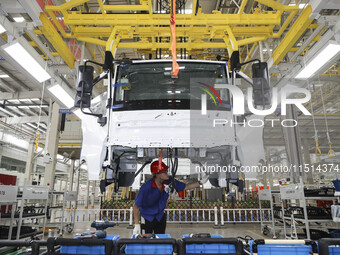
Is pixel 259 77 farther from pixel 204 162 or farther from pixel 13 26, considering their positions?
pixel 13 26

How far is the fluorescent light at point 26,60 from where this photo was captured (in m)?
4.57

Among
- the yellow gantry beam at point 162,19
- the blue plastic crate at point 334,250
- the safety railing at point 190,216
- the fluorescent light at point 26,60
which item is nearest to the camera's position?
the blue plastic crate at point 334,250

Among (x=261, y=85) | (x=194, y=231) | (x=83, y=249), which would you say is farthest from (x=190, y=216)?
(x=83, y=249)

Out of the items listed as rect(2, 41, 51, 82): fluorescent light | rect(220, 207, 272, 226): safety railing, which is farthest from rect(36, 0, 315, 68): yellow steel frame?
rect(220, 207, 272, 226): safety railing

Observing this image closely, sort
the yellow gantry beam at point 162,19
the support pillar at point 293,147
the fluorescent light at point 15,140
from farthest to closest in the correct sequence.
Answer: the fluorescent light at point 15,140 → the support pillar at point 293,147 → the yellow gantry beam at point 162,19

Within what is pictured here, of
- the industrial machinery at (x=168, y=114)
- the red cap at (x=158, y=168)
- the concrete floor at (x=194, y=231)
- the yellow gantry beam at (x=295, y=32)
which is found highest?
the yellow gantry beam at (x=295, y=32)

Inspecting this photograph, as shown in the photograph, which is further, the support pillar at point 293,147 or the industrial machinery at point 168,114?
the support pillar at point 293,147

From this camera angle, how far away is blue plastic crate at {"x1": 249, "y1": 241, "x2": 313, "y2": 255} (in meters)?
1.94

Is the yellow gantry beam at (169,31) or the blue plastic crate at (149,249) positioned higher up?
the yellow gantry beam at (169,31)

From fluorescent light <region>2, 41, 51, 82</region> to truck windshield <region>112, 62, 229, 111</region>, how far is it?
217 cm

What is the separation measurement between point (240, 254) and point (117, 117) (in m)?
2.45

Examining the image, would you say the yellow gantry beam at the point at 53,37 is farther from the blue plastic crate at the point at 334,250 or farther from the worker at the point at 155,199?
the blue plastic crate at the point at 334,250

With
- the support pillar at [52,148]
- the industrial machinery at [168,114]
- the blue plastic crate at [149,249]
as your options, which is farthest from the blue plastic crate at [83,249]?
the support pillar at [52,148]

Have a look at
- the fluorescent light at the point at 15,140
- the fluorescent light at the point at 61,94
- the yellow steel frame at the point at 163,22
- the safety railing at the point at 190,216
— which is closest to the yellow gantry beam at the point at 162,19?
the yellow steel frame at the point at 163,22
